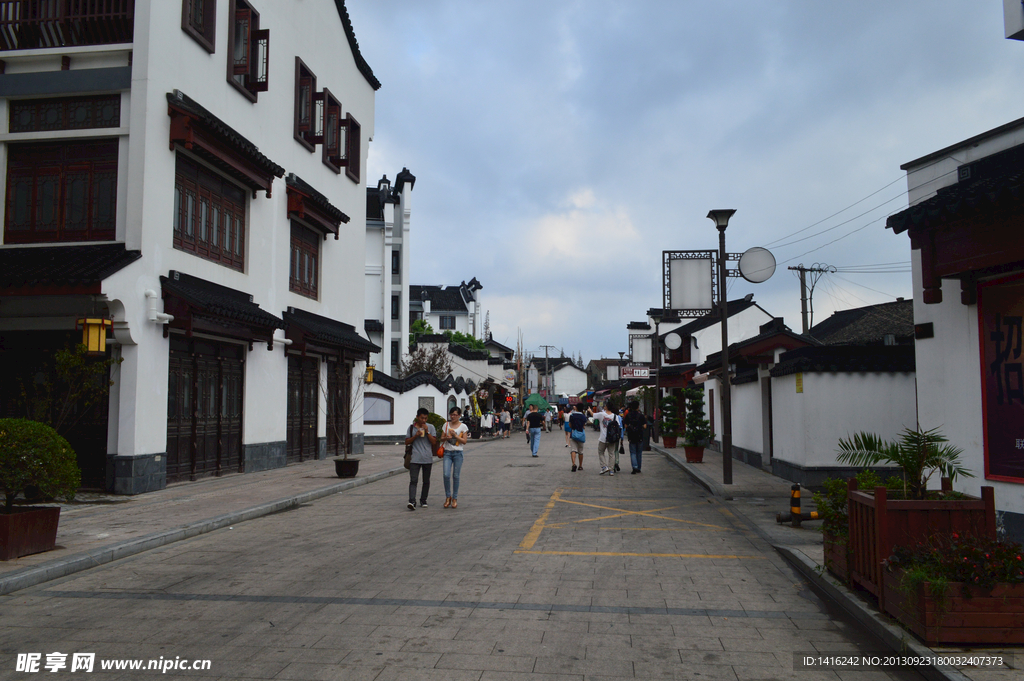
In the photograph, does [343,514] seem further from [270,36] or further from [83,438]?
[270,36]

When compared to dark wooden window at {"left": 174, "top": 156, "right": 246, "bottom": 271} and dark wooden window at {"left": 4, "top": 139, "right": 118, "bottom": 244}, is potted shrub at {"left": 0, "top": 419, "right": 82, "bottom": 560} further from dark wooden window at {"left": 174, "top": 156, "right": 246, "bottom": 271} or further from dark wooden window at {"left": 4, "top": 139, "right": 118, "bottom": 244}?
dark wooden window at {"left": 174, "top": 156, "right": 246, "bottom": 271}

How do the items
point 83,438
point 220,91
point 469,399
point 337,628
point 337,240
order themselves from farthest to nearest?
1. point 469,399
2. point 337,240
3. point 220,91
4. point 83,438
5. point 337,628

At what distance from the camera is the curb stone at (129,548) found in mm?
7613

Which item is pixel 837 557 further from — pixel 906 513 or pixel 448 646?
pixel 448 646

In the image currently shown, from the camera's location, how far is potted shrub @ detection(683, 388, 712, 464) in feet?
73.1

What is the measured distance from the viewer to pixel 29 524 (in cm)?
856

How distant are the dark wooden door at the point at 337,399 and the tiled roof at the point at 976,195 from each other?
706 inches

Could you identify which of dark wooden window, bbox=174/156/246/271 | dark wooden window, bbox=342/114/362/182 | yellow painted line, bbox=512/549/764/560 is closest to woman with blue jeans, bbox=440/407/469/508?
yellow painted line, bbox=512/549/764/560

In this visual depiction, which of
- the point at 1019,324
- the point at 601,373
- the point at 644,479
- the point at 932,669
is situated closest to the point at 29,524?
the point at 932,669

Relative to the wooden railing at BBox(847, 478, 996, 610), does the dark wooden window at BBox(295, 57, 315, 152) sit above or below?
above

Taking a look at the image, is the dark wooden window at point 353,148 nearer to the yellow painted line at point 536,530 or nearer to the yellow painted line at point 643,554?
the yellow painted line at point 536,530

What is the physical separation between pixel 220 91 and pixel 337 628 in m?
14.6

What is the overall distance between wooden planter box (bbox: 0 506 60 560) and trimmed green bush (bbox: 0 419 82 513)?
19 centimetres

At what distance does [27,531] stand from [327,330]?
14.6 metres
